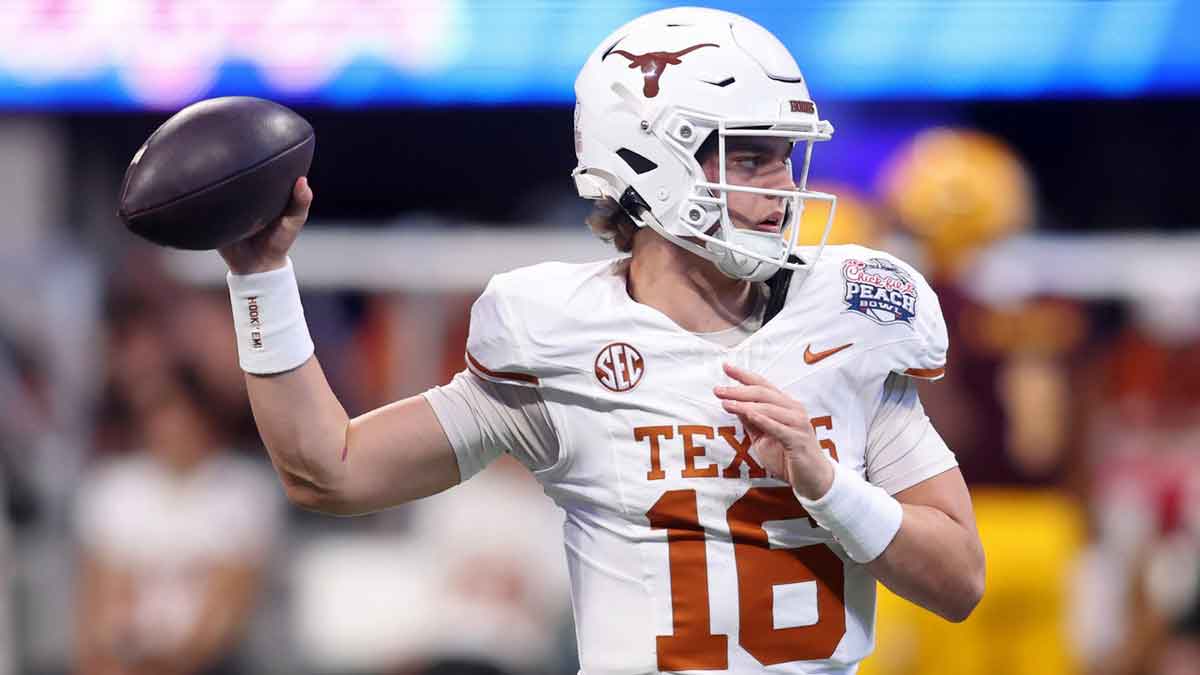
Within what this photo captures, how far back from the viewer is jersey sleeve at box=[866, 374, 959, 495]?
6.91 feet

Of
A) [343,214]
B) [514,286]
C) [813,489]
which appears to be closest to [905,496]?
[813,489]

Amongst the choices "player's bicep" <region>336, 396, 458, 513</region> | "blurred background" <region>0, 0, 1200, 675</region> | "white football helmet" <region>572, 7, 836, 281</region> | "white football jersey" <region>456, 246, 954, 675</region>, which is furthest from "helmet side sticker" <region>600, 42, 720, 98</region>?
"blurred background" <region>0, 0, 1200, 675</region>

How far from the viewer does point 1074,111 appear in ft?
20.2

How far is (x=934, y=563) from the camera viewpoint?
6.64 feet

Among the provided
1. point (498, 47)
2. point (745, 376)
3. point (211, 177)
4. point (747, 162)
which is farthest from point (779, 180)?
point (498, 47)

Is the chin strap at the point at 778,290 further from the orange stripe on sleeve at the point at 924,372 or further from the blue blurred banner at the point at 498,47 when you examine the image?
the blue blurred banner at the point at 498,47

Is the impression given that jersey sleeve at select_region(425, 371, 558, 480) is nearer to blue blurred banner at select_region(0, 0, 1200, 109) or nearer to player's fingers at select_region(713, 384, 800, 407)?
player's fingers at select_region(713, 384, 800, 407)

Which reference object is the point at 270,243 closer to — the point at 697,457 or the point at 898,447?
the point at 697,457

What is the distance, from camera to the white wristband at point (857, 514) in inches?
75.6

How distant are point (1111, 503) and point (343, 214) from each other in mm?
2760

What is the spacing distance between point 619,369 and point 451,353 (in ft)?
9.80

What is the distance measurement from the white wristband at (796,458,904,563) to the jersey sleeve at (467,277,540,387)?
0.36 meters

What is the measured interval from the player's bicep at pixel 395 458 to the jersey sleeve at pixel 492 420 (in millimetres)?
13

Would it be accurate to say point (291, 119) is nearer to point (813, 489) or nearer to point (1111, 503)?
point (813, 489)
